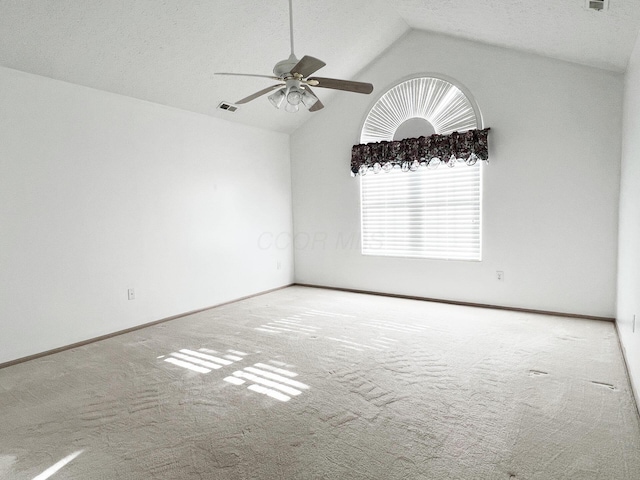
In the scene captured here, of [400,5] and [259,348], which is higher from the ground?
[400,5]

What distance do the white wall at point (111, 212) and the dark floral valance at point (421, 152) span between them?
155 cm

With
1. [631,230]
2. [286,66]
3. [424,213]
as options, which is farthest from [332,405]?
[424,213]

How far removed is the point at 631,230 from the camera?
9.23 ft

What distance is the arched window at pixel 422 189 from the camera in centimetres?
464

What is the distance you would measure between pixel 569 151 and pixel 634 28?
1489 millimetres

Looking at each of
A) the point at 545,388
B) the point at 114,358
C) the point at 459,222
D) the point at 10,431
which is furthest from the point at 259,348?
the point at 459,222

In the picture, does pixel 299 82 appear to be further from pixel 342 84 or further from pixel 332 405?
pixel 332 405

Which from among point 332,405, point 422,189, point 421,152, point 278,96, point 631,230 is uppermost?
point 278,96

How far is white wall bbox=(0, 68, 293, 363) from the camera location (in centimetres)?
329

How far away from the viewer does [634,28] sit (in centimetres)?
266

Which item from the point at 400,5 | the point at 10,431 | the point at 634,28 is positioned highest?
the point at 400,5

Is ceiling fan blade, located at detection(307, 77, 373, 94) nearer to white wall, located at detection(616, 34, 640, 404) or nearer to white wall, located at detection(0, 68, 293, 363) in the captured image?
white wall, located at detection(616, 34, 640, 404)

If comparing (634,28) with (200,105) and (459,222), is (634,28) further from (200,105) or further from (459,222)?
(200,105)

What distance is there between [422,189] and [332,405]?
131 inches
